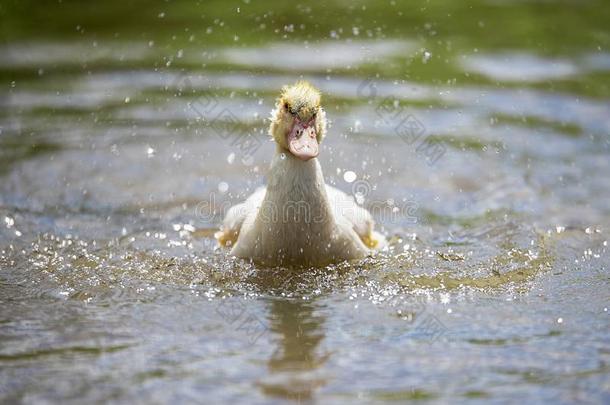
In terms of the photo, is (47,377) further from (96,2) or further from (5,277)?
(96,2)

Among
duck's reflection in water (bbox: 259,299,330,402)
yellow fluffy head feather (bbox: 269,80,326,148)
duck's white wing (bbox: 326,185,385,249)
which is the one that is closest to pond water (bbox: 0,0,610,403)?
duck's reflection in water (bbox: 259,299,330,402)

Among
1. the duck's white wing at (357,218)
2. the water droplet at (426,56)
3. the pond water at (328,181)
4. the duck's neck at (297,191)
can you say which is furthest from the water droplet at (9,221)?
the water droplet at (426,56)

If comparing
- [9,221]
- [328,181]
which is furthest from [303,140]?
[9,221]

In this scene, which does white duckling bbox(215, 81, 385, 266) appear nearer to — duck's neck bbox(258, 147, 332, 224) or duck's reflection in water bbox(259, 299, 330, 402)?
duck's neck bbox(258, 147, 332, 224)

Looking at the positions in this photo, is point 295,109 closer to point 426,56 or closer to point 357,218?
point 357,218

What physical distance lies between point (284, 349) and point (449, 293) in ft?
4.95

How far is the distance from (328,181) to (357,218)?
5.74 ft

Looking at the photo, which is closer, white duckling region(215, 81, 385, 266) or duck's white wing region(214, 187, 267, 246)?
white duckling region(215, 81, 385, 266)

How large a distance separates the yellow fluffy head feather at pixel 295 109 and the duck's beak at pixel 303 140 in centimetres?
5

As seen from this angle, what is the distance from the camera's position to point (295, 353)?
5.86 meters

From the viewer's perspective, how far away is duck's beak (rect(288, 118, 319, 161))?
6910mm

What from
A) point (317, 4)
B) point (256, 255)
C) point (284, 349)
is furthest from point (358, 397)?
point (317, 4)

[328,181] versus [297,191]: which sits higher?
[328,181]

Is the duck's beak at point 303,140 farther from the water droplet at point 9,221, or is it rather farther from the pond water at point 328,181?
the water droplet at point 9,221
